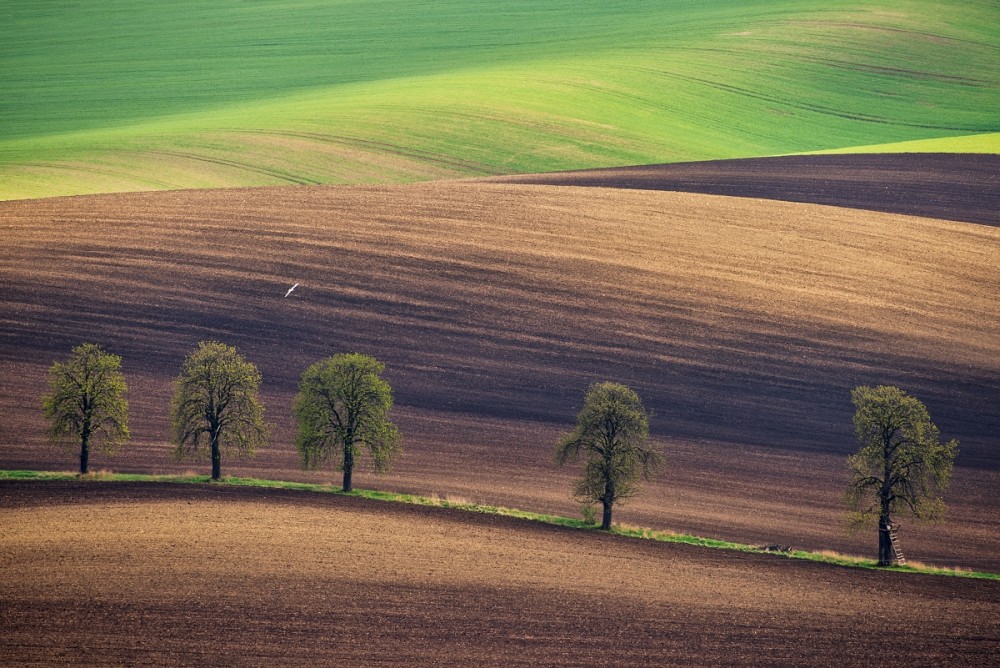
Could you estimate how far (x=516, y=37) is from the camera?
115250 millimetres

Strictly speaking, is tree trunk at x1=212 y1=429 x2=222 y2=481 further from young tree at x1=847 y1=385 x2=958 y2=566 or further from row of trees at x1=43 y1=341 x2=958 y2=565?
young tree at x1=847 y1=385 x2=958 y2=566

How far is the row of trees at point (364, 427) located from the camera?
36594mm

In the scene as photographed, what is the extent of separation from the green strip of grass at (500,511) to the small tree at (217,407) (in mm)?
1572

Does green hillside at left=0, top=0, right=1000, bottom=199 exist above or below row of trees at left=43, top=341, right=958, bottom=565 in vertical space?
above

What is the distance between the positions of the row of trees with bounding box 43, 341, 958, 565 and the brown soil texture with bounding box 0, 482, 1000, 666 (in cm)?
331

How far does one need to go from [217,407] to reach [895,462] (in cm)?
2253

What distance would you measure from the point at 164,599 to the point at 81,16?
116 metres

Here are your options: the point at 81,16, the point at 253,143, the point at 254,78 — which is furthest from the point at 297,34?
the point at 253,143

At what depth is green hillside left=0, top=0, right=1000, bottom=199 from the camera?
77125 mm

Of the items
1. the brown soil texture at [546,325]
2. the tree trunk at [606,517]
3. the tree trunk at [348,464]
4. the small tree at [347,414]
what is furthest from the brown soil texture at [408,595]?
the brown soil texture at [546,325]

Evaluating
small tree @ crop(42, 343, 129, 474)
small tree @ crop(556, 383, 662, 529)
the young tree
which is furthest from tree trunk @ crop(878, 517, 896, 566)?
small tree @ crop(42, 343, 129, 474)

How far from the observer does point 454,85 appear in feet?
309

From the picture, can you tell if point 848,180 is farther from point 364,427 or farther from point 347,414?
point 364,427

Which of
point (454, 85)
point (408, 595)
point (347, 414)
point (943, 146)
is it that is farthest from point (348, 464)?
point (454, 85)
